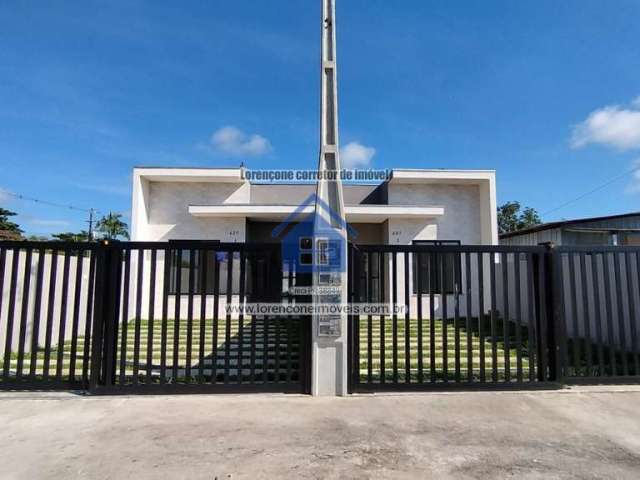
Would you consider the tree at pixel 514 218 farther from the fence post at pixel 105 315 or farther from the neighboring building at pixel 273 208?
the fence post at pixel 105 315

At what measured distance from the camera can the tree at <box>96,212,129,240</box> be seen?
1514 inches

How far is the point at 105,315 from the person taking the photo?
4.79m

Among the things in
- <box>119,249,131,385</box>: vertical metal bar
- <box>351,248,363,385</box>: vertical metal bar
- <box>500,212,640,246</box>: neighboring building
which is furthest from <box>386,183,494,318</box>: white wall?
<box>119,249,131,385</box>: vertical metal bar

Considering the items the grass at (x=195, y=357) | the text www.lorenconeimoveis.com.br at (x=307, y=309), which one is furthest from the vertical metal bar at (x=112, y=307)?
the text www.lorenconeimoveis.com.br at (x=307, y=309)

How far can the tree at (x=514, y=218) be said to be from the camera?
4112 centimetres

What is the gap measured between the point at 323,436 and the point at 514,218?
4394cm

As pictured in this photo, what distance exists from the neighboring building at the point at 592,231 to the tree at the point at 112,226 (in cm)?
3634

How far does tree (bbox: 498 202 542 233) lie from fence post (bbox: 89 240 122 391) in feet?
139

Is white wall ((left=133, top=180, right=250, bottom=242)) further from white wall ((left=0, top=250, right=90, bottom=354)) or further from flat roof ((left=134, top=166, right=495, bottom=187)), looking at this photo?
white wall ((left=0, top=250, right=90, bottom=354))

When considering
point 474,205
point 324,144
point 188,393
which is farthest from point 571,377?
point 474,205

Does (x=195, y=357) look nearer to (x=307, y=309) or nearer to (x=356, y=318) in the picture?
(x=307, y=309)

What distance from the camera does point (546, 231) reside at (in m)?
14.8

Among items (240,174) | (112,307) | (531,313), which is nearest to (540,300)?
(531,313)

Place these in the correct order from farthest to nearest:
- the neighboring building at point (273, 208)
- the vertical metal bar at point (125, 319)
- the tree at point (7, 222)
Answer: the tree at point (7, 222) < the neighboring building at point (273, 208) < the vertical metal bar at point (125, 319)
